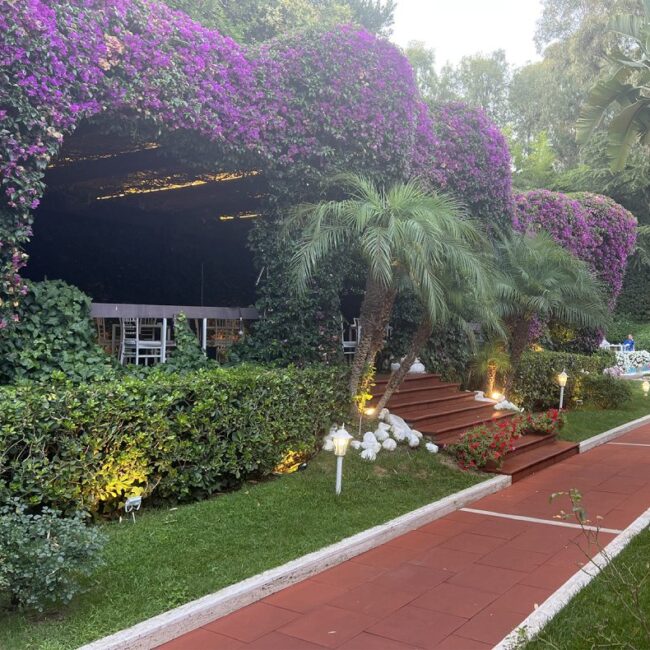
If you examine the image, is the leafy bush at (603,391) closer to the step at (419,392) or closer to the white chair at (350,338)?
the step at (419,392)

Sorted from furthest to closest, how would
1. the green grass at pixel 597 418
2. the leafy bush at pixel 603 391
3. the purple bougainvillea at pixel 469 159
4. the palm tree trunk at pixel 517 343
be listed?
the leafy bush at pixel 603 391 < the palm tree trunk at pixel 517 343 < the green grass at pixel 597 418 < the purple bougainvillea at pixel 469 159

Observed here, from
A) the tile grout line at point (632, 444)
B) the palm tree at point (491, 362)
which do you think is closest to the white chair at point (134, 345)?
the palm tree at point (491, 362)

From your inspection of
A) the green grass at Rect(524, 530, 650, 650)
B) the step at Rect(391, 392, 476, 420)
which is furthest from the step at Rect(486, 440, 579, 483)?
the green grass at Rect(524, 530, 650, 650)

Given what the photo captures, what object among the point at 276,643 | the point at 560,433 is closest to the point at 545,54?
the point at 560,433

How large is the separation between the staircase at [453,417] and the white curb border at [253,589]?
242 cm

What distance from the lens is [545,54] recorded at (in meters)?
27.5

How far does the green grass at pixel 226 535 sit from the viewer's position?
12.4 ft

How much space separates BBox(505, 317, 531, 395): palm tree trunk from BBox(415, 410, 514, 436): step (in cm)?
115

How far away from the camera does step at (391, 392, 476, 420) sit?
9.43 m

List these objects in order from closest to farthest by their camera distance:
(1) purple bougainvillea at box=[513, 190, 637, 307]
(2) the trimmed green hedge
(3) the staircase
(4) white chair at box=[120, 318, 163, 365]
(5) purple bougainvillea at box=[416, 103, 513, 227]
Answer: (2) the trimmed green hedge < (4) white chair at box=[120, 318, 163, 365] < (3) the staircase < (5) purple bougainvillea at box=[416, 103, 513, 227] < (1) purple bougainvillea at box=[513, 190, 637, 307]

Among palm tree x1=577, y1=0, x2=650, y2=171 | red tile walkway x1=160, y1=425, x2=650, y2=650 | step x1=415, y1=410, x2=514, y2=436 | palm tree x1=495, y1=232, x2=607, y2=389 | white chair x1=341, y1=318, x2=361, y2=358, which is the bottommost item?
red tile walkway x1=160, y1=425, x2=650, y2=650

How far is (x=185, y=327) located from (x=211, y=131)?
7.98ft

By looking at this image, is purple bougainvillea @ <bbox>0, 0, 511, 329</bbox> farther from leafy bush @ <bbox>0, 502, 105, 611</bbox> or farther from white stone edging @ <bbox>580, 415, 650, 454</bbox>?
white stone edging @ <bbox>580, 415, 650, 454</bbox>

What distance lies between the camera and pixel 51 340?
641 centimetres
